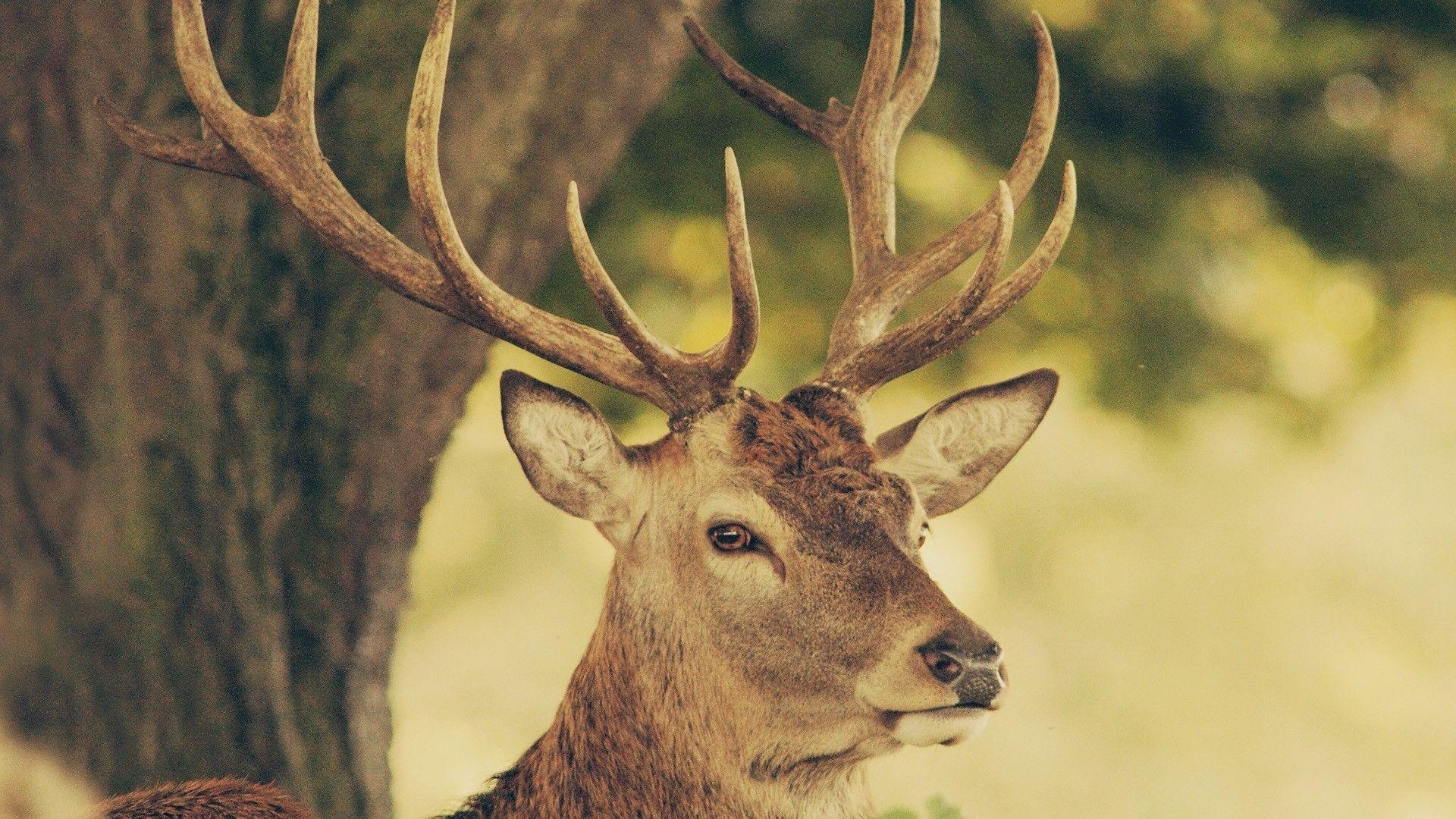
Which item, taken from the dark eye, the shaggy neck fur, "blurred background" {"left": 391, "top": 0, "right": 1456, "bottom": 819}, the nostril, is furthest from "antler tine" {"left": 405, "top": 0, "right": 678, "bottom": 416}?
"blurred background" {"left": 391, "top": 0, "right": 1456, "bottom": 819}

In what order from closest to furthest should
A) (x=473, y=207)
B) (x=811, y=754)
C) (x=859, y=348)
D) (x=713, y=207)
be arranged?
(x=811, y=754) < (x=859, y=348) < (x=473, y=207) < (x=713, y=207)

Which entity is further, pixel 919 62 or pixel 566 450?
pixel 919 62

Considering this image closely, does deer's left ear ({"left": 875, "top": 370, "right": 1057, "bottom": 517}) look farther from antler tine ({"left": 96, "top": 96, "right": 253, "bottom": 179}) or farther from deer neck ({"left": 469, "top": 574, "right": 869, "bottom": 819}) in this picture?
antler tine ({"left": 96, "top": 96, "right": 253, "bottom": 179})

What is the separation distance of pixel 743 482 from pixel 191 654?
1.73 meters

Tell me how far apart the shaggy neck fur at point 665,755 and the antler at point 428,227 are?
0.44 m

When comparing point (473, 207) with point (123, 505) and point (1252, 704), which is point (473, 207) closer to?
point (123, 505)

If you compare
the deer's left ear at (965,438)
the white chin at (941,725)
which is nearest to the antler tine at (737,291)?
the deer's left ear at (965,438)

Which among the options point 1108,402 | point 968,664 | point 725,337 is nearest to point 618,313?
point 725,337

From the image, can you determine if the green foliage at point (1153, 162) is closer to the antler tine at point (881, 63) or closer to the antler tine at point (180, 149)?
the antler tine at point (881, 63)

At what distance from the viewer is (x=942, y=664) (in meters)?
2.67

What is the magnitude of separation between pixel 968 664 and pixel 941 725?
4.7 inches

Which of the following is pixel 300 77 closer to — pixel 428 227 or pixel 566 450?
pixel 428 227

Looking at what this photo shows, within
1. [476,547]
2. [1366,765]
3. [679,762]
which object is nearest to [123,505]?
[679,762]

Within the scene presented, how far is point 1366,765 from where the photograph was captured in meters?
8.36
